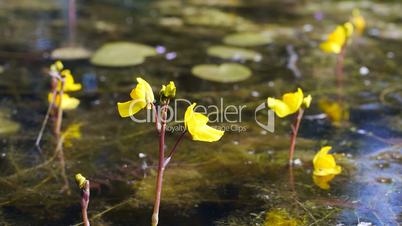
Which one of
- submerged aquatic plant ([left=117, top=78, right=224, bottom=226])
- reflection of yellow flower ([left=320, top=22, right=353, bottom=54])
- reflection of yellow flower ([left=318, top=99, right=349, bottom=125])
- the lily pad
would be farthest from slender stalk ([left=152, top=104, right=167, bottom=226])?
the lily pad

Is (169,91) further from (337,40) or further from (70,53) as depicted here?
(70,53)

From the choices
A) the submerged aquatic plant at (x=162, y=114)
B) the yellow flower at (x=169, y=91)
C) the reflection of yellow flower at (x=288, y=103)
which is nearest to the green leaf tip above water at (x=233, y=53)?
the reflection of yellow flower at (x=288, y=103)

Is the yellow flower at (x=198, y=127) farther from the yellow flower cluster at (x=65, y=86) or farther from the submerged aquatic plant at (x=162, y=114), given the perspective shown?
the yellow flower cluster at (x=65, y=86)

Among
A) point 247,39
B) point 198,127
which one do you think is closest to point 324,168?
point 198,127

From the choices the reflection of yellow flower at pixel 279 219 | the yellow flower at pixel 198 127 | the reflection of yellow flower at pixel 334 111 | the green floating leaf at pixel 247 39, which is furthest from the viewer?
the green floating leaf at pixel 247 39

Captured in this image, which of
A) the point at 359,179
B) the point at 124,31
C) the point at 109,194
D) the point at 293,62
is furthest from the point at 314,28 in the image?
the point at 109,194
